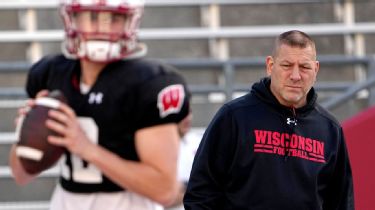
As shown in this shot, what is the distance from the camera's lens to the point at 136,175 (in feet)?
13.2

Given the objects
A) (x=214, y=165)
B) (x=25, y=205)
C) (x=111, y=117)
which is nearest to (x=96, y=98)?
(x=111, y=117)

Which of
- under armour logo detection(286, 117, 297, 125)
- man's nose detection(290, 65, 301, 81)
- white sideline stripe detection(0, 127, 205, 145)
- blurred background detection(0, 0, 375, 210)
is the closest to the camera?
man's nose detection(290, 65, 301, 81)

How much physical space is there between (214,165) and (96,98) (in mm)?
705

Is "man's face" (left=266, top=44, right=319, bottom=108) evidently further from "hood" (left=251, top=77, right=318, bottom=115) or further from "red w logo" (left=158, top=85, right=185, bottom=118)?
"red w logo" (left=158, top=85, right=185, bottom=118)

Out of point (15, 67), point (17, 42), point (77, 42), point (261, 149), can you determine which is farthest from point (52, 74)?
point (17, 42)

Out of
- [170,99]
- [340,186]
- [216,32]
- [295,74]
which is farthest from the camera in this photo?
[216,32]

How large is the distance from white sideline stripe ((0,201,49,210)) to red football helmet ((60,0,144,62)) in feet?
7.89

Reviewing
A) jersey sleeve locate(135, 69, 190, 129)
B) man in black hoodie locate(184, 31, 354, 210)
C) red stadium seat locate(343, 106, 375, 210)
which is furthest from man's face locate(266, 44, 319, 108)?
red stadium seat locate(343, 106, 375, 210)

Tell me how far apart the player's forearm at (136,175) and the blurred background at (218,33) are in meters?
2.60

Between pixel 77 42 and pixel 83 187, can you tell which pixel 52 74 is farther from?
pixel 83 187

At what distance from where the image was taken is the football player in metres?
4.03

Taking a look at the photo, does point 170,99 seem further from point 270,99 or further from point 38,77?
point 270,99

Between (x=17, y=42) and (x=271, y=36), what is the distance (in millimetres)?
1577

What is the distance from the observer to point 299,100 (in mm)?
3506
